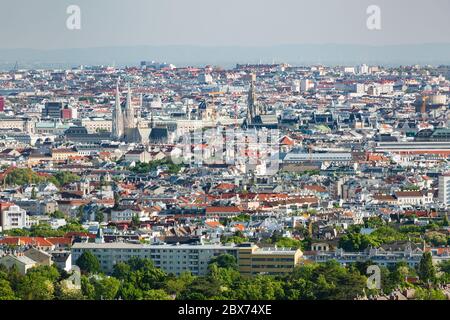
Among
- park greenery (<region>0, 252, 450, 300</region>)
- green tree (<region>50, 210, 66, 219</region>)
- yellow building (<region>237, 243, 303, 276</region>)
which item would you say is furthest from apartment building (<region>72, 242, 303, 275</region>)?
green tree (<region>50, 210, 66, 219</region>)

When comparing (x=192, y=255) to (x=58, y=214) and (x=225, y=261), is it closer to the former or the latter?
(x=225, y=261)

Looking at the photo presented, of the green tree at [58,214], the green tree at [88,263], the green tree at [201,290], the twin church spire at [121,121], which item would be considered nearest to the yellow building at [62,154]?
the twin church spire at [121,121]

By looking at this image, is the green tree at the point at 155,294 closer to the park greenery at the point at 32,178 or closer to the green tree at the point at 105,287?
the green tree at the point at 105,287

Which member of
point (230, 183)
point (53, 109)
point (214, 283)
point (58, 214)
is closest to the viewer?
point (214, 283)

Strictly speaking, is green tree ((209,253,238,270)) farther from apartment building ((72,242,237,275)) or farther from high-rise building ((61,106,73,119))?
high-rise building ((61,106,73,119))

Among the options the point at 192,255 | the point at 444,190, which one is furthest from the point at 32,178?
the point at 192,255
